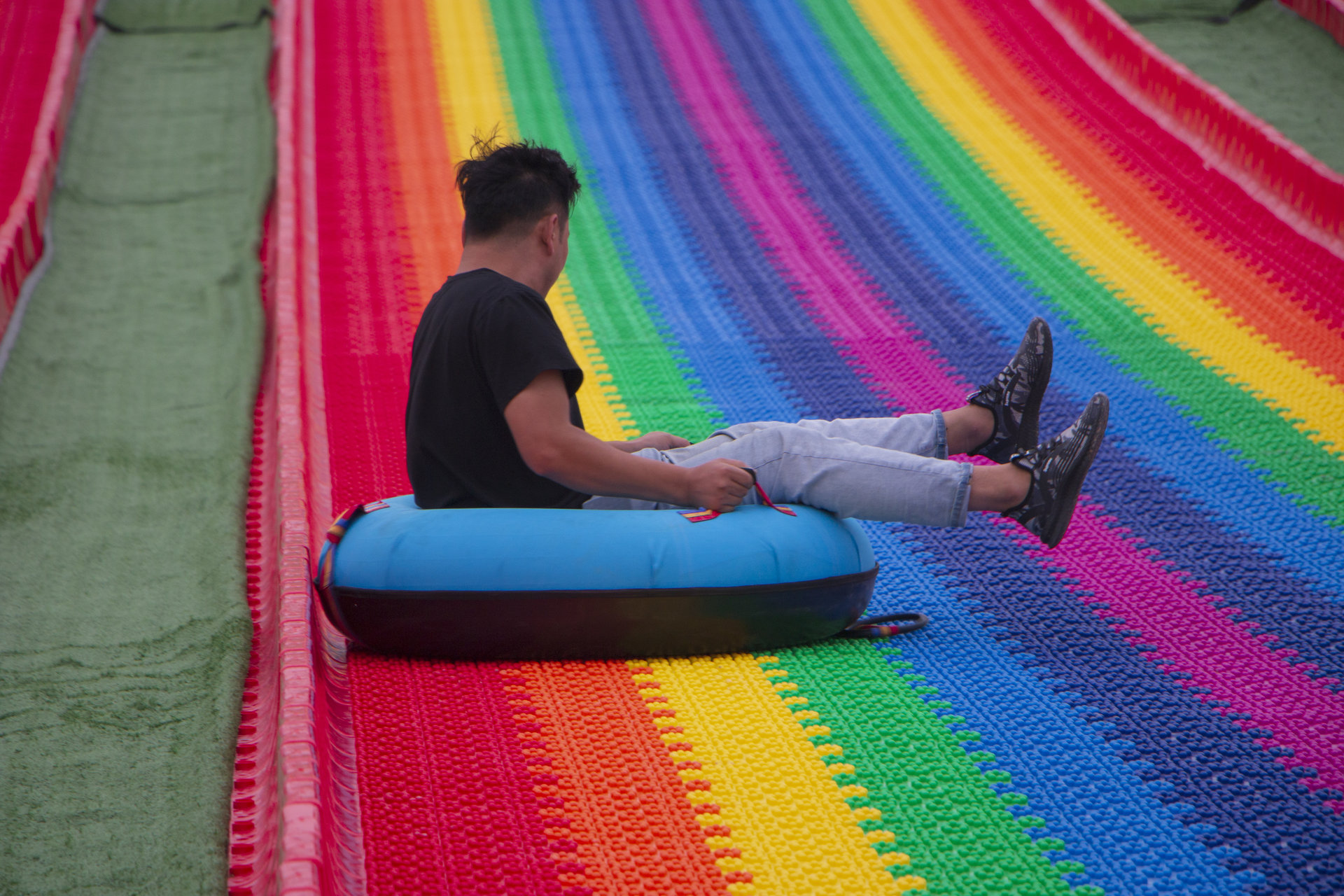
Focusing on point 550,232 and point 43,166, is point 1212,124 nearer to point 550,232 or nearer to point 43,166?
point 550,232

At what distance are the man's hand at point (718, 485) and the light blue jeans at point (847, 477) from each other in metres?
0.07

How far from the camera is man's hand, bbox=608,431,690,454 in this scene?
6.60 feet

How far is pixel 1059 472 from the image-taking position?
1.87m

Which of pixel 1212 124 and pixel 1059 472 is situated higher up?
pixel 1212 124

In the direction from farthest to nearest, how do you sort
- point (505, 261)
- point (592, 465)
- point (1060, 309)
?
point (1060, 309) < point (505, 261) < point (592, 465)

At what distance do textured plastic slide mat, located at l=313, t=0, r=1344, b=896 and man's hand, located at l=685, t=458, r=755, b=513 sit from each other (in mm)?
242

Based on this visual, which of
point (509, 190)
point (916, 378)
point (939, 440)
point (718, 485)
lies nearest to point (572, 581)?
point (718, 485)

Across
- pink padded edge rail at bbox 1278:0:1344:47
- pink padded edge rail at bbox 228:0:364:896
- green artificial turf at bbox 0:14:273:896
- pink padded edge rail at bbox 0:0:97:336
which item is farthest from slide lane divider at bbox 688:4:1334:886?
pink padded edge rail at bbox 0:0:97:336

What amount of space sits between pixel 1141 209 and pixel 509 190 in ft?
7.42

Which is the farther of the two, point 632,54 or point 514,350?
point 632,54

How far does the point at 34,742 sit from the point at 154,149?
288 cm

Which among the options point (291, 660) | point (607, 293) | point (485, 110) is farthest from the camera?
point (485, 110)

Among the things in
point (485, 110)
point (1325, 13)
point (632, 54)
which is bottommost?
point (485, 110)

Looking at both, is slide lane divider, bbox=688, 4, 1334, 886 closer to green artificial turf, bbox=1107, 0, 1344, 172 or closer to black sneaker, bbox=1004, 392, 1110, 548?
black sneaker, bbox=1004, 392, 1110, 548
